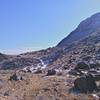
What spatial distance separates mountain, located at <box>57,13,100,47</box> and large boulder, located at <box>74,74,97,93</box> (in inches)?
5085

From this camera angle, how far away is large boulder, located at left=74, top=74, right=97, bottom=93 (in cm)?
2955

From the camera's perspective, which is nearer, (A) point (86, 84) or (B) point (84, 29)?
(A) point (86, 84)

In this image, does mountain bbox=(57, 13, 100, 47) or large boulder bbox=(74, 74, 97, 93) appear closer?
large boulder bbox=(74, 74, 97, 93)

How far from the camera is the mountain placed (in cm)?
16362

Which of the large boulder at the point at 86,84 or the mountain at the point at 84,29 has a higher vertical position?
the mountain at the point at 84,29

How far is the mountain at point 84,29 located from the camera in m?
164

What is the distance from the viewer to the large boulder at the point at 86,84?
2955 cm

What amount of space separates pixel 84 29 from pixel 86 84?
476 ft

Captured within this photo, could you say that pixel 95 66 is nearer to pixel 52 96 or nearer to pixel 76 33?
pixel 52 96

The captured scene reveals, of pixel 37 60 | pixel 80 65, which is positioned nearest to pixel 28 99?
pixel 80 65

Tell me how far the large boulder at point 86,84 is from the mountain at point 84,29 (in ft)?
424

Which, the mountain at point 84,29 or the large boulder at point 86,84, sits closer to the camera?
the large boulder at point 86,84

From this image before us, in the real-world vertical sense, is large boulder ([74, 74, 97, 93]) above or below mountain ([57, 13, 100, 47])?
below

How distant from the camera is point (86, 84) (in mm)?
30234
